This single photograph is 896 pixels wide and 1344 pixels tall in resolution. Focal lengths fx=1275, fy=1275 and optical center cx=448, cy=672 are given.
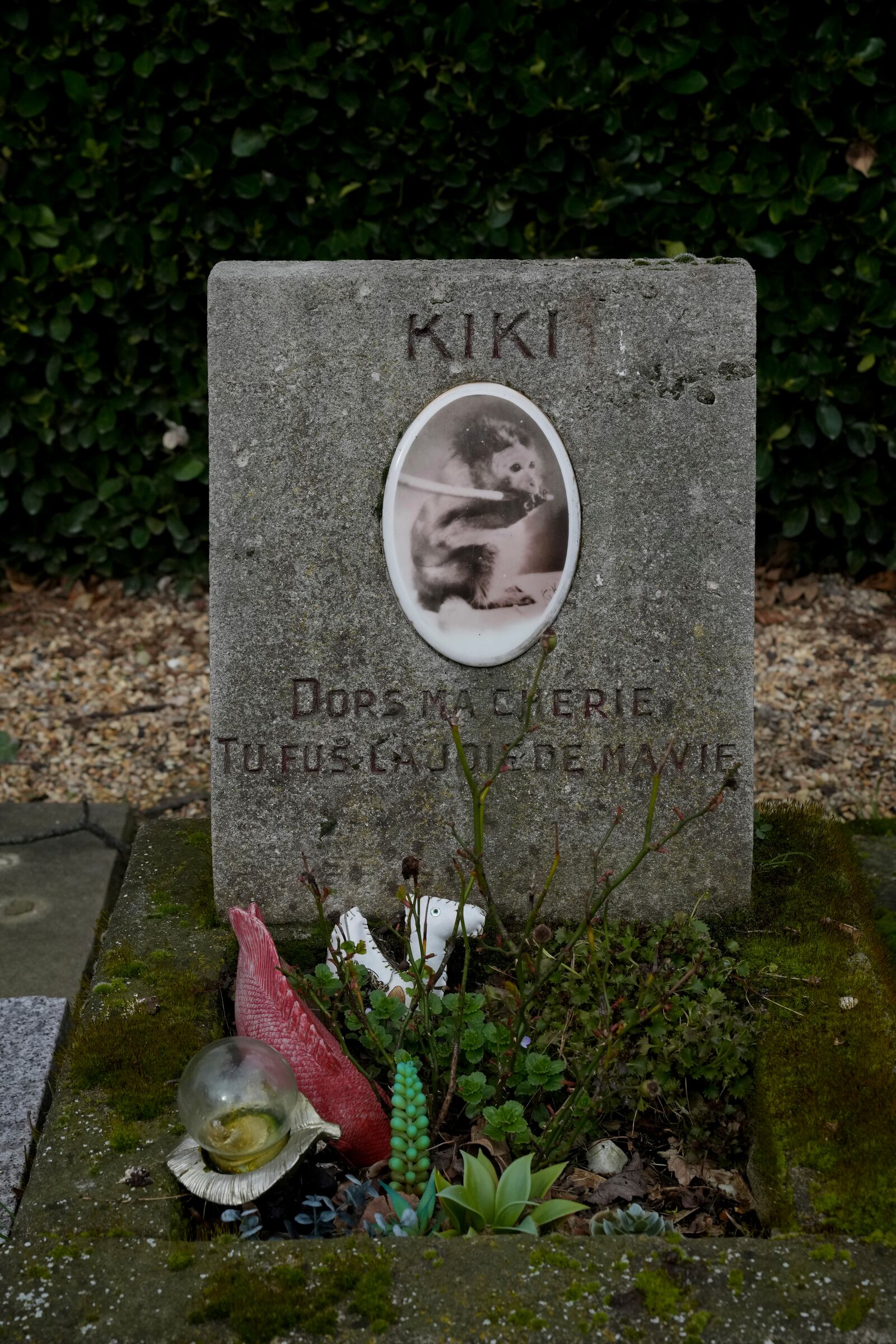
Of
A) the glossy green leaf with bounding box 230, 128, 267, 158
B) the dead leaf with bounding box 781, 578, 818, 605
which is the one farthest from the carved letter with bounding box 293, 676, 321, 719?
the dead leaf with bounding box 781, 578, 818, 605

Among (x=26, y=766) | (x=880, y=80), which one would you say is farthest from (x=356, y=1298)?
(x=880, y=80)

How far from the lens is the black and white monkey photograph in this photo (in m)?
2.52

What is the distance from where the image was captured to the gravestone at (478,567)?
2.50 metres

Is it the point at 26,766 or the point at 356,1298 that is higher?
the point at 26,766

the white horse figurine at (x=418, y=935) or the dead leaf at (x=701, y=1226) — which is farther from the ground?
the white horse figurine at (x=418, y=935)

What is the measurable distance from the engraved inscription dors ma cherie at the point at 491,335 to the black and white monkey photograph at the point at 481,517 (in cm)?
10

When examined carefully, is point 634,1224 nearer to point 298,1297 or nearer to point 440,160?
point 298,1297

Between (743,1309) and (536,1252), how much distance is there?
Result: 270 mm

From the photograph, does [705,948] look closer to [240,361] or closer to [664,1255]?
[664,1255]

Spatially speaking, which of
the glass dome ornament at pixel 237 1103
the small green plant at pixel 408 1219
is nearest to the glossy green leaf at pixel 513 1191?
the small green plant at pixel 408 1219

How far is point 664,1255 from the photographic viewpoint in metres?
1.69

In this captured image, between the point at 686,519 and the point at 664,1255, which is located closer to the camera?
the point at 664,1255

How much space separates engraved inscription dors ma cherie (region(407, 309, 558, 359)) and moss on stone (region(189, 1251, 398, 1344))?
5.36ft

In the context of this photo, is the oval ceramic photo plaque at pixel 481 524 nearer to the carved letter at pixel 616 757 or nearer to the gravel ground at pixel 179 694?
the carved letter at pixel 616 757
